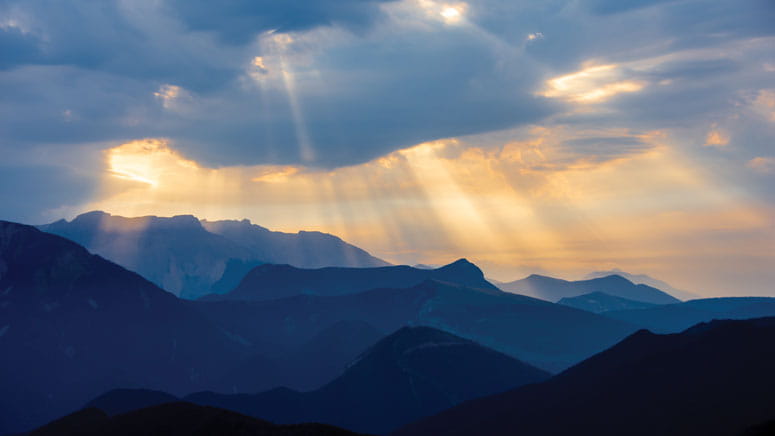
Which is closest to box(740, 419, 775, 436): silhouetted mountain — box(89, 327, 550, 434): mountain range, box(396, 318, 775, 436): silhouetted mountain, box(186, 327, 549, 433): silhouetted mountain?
box(396, 318, 775, 436): silhouetted mountain

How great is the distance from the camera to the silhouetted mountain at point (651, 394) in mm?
101125

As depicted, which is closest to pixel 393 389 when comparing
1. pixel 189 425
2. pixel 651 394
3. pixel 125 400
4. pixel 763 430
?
pixel 125 400

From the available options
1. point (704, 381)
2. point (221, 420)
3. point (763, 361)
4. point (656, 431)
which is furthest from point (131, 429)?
point (763, 361)

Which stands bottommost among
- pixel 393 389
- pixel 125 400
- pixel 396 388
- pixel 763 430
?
pixel 763 430

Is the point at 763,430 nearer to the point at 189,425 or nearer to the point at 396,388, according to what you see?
the point at 189,425

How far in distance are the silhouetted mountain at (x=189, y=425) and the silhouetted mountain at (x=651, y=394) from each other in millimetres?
44727

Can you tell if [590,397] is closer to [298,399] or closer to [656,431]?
[656,431]

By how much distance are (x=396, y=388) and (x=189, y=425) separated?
337 feet

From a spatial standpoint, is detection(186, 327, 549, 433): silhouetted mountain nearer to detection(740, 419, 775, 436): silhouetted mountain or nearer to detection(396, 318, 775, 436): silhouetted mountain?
detection(396, 318, 775, 436): silhouetted mountain

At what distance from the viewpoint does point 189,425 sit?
269ft

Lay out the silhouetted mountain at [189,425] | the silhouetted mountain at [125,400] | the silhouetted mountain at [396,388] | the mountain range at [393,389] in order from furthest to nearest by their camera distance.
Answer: the silhouetted mountain at [396,388] < the mountain range at [393,389] < the silhouetted mountain at [125,400] < the silhouetted mountain at [189,425]

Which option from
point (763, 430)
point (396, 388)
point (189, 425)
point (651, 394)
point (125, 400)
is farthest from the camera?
point (396, 388)

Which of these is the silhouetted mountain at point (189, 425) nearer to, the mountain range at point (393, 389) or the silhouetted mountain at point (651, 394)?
the silhouetted mountain at point (651, 394)

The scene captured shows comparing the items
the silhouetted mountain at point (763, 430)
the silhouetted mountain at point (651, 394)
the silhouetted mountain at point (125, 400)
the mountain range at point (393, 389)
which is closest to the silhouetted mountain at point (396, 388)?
the mountain range at point (393, 389)
